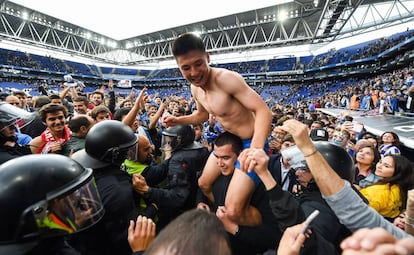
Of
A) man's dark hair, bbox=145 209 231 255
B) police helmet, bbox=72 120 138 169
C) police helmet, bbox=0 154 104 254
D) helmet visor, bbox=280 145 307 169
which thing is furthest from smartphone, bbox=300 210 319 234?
police helmet, bbox=72 120 138 169

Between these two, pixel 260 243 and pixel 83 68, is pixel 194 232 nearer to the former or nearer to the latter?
pixel 260 243

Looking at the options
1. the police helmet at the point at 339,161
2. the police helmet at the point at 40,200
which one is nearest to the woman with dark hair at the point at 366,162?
the police helmet at the point at 339,161

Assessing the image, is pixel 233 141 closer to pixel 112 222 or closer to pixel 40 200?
pixel 112 222

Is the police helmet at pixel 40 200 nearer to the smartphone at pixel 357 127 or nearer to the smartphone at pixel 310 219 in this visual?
the smartphone at pixel 310 219

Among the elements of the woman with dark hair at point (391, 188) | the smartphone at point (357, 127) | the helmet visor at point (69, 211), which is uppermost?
the helmet visor at point (69, 211)

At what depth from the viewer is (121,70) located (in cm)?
4931

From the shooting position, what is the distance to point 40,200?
3.75 feet

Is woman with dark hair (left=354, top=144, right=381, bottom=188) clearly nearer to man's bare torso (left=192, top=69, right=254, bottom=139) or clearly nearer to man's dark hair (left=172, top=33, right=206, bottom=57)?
man's bare torso (left=192, top=69, right=254, bottom=139)

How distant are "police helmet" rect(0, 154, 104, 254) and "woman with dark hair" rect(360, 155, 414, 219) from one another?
9.32 feet

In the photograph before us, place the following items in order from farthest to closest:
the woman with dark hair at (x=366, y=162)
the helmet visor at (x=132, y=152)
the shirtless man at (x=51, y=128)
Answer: the woman with dark hair at (x=366, y=162) < the shirtless man at (x=51, y=128) < the helmet visor at (x=132, y=152)

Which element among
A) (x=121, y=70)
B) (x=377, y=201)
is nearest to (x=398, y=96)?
(x=377, y=201)

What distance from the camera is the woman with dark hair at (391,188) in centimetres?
251

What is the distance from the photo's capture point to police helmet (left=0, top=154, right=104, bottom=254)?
1.08m

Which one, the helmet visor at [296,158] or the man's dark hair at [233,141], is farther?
the man's dark hair at [233,141]
